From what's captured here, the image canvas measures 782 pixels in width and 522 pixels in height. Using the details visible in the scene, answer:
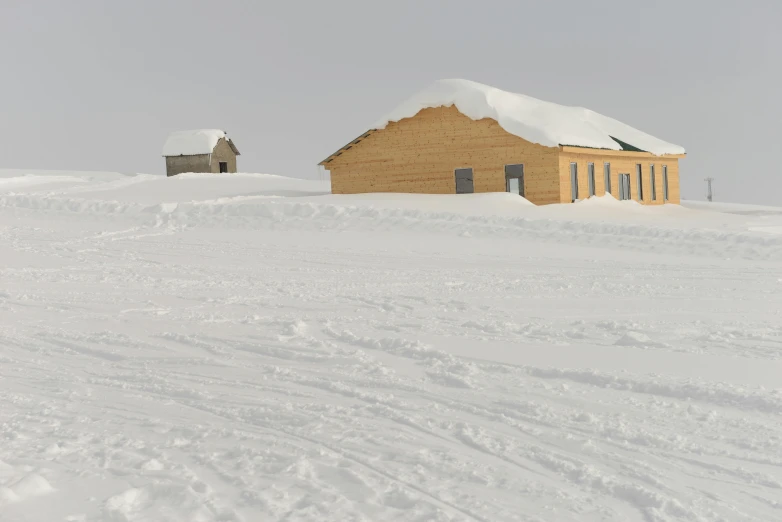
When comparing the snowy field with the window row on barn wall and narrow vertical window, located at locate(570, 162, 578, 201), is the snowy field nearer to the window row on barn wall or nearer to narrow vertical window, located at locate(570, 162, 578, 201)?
narrow vertical window, located at locate(570, 162, 578, 201)

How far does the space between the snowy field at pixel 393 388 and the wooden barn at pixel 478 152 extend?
43.2 feet

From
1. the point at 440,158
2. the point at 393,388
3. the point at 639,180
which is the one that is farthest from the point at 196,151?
the point at 393,388

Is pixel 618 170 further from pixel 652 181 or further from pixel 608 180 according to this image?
pixel 652 181

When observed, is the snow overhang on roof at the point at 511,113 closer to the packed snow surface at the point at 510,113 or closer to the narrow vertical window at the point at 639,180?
the packed snow surface at the point at 510,113

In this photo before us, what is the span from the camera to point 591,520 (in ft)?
16.6

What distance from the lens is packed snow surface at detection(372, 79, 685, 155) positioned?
3078 centimetres

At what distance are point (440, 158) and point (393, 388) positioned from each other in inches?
983

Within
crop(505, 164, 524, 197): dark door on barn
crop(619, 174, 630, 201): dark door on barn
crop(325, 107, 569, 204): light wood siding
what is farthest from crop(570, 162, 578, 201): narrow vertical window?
crop(619, 174, 630, 201): dark door on barn

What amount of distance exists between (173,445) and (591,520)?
3.22 metres

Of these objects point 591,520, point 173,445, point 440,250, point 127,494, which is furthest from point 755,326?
point 440,250

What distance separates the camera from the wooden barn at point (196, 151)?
5503cm

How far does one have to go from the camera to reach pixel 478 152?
1246 inches

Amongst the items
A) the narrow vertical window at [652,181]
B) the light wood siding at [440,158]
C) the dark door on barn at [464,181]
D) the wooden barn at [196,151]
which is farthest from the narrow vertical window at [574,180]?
the wooden barn at [196,151]

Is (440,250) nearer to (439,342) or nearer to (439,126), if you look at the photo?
(439,342)
